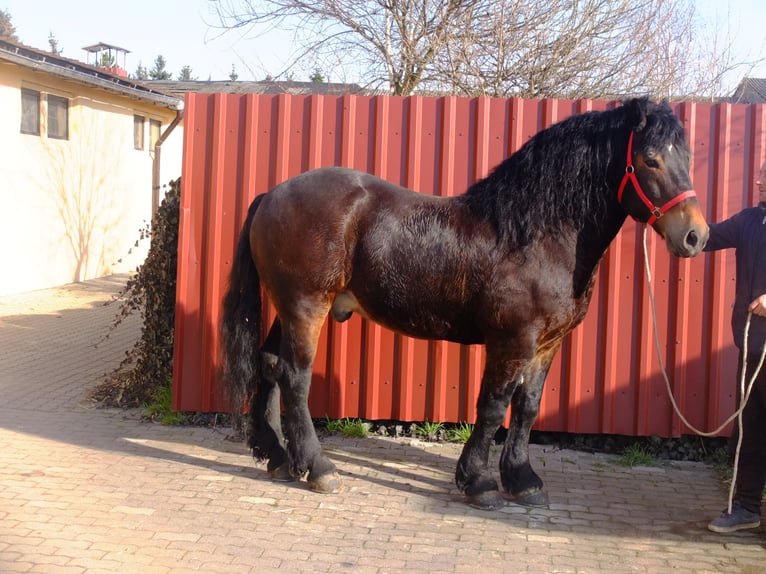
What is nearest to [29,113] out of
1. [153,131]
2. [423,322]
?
[153,131]

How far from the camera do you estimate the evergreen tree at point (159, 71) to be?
211 feet

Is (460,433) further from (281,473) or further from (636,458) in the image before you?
(281,473)

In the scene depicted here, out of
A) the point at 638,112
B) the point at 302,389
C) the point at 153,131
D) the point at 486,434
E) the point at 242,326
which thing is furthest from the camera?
the point at 153,131

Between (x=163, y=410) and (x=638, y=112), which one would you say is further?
(x=163, y=410)

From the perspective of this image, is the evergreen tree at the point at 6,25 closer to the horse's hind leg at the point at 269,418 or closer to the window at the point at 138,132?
the window at the point at 138,132

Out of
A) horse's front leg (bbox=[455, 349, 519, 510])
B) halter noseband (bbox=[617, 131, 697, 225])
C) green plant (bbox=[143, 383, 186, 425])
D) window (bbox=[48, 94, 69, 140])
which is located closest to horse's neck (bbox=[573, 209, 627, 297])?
halter noseband (bbox=[617, 131, 697, 225])

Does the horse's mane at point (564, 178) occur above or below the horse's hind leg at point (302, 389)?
above

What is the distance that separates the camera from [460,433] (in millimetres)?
5992

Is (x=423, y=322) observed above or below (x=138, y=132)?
below

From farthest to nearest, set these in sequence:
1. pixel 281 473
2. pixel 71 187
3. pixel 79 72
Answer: pixel 71 187
pixel 79 72
pixel 281 473

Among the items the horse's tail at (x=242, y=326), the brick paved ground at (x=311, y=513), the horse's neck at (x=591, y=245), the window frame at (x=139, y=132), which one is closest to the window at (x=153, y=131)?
the window frame at (x=139, y=132)

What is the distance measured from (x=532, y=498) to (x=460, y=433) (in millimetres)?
1310

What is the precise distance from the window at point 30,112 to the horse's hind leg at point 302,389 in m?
10.4

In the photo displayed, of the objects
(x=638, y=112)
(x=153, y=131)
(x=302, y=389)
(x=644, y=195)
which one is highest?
(x=153, y=131)
